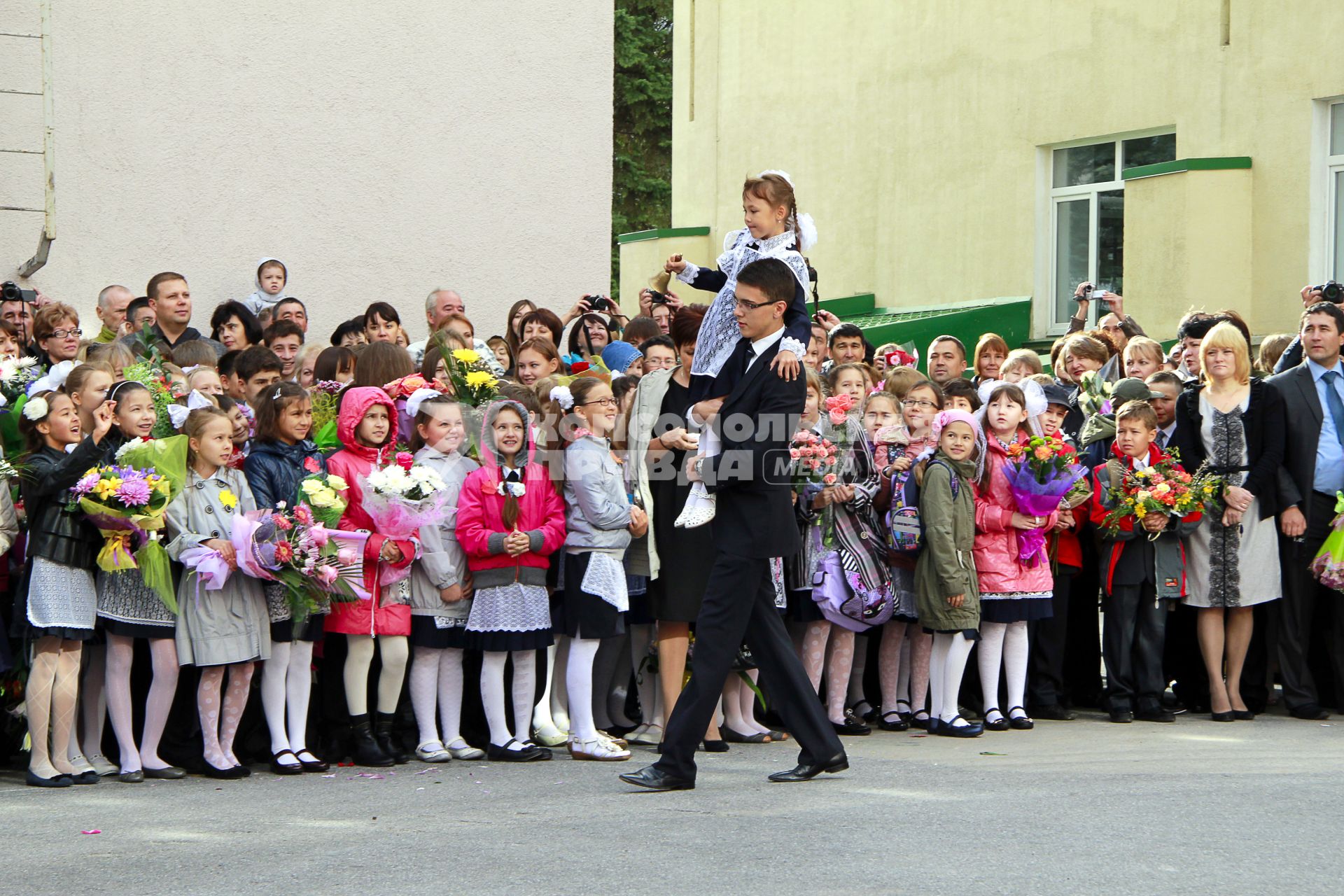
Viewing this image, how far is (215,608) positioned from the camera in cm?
756

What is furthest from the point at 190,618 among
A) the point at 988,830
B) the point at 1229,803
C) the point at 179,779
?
the point at 1229,803

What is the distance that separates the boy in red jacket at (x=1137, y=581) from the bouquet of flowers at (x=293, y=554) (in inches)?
173

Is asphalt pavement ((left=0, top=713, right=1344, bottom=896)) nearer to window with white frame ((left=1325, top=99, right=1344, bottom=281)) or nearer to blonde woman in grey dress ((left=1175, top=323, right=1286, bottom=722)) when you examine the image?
blonde woman in grey dress ((left=1175, top=323, right=1286, bottom=722))

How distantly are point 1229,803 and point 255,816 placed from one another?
3.77 m

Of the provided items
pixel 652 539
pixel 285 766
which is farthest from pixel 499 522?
pixel 285 766

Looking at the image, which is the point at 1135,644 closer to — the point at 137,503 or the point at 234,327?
the point at 137,503

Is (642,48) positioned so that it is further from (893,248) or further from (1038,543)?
(1038,543)

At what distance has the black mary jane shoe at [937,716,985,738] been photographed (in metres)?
8.70

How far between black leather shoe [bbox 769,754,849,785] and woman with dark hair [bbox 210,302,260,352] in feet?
16.6

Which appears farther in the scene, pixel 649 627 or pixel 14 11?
pixel 14 11

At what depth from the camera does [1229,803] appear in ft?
21.7

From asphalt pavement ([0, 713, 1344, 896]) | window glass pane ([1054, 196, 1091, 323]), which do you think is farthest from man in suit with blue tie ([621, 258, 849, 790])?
window glass pane ([1054, 196, 1091, 323])

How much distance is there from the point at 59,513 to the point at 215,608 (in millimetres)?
780

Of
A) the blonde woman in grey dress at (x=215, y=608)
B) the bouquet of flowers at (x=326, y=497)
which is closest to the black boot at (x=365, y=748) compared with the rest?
the blonde woman in grey dress at (x=215, y=608)
